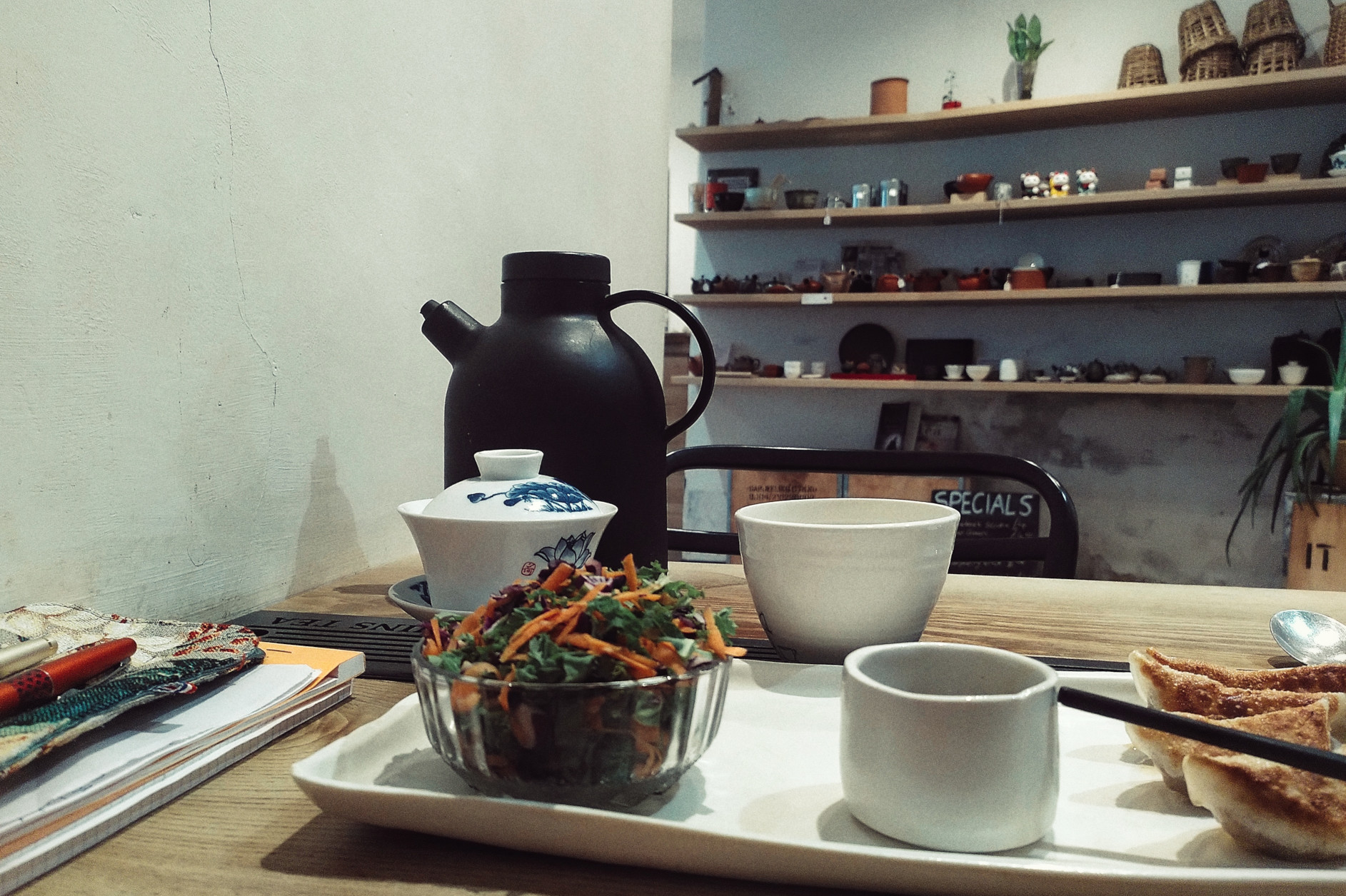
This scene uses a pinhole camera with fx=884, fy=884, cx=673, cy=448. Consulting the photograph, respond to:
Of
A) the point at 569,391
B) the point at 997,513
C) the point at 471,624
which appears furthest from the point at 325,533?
the point at 997,513

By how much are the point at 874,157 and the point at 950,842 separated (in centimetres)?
377

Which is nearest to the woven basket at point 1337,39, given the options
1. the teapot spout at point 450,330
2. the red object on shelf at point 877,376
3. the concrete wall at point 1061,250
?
the concrete wall at point 1061,250

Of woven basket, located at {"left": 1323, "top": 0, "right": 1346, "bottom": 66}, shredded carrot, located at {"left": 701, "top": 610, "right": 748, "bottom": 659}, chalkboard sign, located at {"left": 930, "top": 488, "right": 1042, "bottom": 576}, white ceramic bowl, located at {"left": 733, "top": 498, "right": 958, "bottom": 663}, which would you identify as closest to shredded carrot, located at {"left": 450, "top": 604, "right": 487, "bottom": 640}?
shredded carrot, located at {"left": 701, "top": 610, "right": 748, "bottom": 659}

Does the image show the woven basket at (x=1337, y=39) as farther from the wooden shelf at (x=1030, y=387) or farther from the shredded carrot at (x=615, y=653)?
the shredded carrot at (x=615, y=653)

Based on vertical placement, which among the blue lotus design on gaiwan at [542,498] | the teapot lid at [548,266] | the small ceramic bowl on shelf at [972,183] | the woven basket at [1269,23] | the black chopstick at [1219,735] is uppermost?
the woven basket at [1269,23]

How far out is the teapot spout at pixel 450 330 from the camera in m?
0.82

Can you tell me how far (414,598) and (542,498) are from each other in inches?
6.2

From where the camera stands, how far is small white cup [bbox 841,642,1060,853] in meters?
0.36

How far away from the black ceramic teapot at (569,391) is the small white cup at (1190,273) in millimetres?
2943

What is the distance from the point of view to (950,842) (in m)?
0.36

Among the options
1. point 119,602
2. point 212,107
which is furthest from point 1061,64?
point 119,602

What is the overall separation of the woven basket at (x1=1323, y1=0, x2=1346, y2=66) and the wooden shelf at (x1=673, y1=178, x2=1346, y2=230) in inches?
15.8

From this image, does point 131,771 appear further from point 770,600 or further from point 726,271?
point 726,271

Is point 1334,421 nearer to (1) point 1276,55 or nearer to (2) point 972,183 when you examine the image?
(1) point 1276,55
